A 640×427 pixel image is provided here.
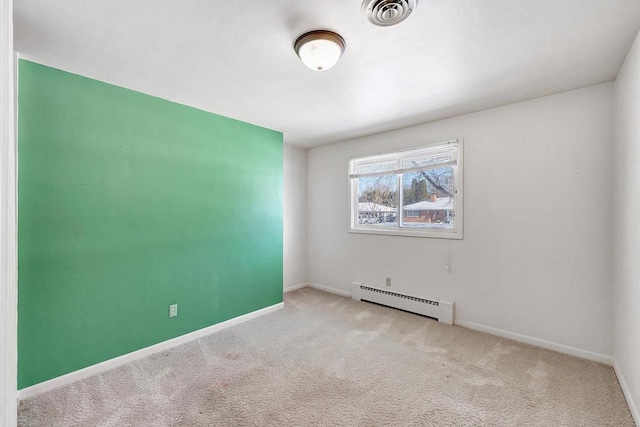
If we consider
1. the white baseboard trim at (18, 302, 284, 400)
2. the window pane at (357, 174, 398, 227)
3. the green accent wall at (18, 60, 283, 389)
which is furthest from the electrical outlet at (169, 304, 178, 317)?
the window pane at (357, 174, 398, 227)

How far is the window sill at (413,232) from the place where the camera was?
3255mm

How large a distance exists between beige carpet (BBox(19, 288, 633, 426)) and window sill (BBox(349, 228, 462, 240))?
1.05 meters

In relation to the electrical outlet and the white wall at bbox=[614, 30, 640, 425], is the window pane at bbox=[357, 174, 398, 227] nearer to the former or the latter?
the white wall at bbox=[614, 30, 640, 425]

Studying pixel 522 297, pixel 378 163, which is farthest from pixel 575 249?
pixel 378 163

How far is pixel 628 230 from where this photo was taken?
195 cm

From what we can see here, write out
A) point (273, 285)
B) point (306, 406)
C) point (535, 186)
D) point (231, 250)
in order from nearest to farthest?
1. point (306, 406)
2. point (535, 186)
3. point (231, 250)
4. point (273, 285)

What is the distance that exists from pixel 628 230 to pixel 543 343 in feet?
4.33

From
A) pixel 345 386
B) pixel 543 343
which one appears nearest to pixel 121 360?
pixel 345 386

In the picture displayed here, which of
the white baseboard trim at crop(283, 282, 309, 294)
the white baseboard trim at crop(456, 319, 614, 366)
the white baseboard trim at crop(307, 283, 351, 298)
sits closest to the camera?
the white baseboard trim at crop(456, 319, 614, 366)

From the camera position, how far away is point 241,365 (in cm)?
242

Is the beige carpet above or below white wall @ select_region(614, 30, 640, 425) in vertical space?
below

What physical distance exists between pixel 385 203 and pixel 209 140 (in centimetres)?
237

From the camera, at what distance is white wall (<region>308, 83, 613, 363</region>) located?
2.43 meters

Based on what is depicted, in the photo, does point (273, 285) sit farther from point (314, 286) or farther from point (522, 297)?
point (522, 297)
